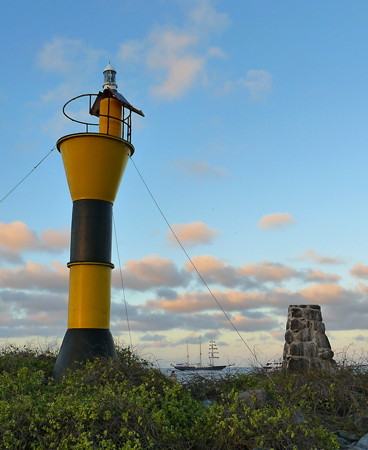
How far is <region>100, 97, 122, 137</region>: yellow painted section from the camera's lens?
1377 centimetres

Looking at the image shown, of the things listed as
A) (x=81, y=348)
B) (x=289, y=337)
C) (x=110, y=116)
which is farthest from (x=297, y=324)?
(x=110, y=116)

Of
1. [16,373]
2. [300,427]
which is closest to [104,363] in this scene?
[16,373]

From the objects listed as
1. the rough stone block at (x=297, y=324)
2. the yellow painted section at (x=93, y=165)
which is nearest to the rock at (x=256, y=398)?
the rough stone block at (x=297, y=324)

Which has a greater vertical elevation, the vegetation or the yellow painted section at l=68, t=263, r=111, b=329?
the yellow painted section at l=68, t=263, r=111, b=329

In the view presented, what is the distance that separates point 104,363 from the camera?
1166 centimetres

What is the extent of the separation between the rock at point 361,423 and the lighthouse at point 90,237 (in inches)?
222

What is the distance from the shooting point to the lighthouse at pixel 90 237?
1231 cm

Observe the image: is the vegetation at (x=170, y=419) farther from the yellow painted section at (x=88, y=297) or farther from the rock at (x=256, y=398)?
the yellow painted section at (x=88, y=297)

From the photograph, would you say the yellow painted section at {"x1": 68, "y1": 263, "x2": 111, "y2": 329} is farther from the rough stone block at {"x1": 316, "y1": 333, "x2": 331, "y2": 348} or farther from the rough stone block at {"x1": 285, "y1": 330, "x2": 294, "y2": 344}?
the rough stone block at {"x1": 316, "y1": 333, "x2": 331, "y2": 348}

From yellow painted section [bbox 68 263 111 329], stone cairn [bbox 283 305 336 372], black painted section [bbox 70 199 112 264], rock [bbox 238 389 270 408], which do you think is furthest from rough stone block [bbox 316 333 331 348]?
black painted section [bbox 70 199 112 264]

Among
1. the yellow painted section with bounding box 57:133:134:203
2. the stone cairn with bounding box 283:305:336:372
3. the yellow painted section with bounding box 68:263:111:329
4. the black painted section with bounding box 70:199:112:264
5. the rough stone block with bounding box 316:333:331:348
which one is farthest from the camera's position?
the rough stone block with bounding box 316:333:331:348

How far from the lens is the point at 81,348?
12156 mm

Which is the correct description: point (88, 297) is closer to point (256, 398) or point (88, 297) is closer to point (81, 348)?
point (81, 348)

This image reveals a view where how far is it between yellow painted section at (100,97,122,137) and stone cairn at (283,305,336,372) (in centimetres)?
707
